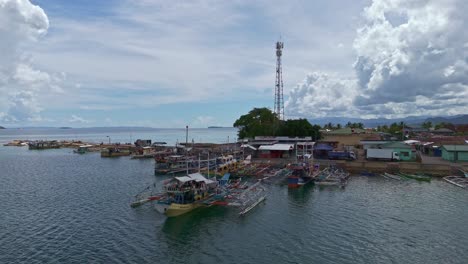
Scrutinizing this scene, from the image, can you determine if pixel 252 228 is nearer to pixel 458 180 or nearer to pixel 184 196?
pixel 184 196

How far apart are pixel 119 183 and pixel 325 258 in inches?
1369

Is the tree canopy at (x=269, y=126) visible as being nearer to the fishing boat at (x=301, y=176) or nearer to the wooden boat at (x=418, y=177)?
the fishing boat at (x=301, y=176)

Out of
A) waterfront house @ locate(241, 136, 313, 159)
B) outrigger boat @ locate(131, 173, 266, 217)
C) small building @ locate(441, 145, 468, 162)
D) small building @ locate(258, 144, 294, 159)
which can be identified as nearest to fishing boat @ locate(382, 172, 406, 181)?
small building @ locate(441, 145, 468, 162)

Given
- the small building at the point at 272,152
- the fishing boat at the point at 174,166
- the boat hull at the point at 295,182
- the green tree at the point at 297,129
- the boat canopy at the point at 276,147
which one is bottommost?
the boat hull at the point at 295,182

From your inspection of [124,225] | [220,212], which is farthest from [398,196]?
[124,225]

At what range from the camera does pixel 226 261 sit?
2370 centimetres

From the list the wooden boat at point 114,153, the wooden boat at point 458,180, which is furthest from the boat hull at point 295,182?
the wooden boat at point 114,153

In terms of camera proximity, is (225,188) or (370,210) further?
(225,188)

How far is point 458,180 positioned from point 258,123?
173ft

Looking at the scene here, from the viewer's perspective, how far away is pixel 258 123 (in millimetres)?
95062

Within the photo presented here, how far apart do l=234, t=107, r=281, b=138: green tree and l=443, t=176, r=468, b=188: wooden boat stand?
4482cm

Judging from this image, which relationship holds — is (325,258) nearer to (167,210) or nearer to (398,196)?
(167,210)

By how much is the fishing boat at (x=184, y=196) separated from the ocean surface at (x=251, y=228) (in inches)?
33.4

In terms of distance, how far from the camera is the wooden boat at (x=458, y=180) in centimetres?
4629
